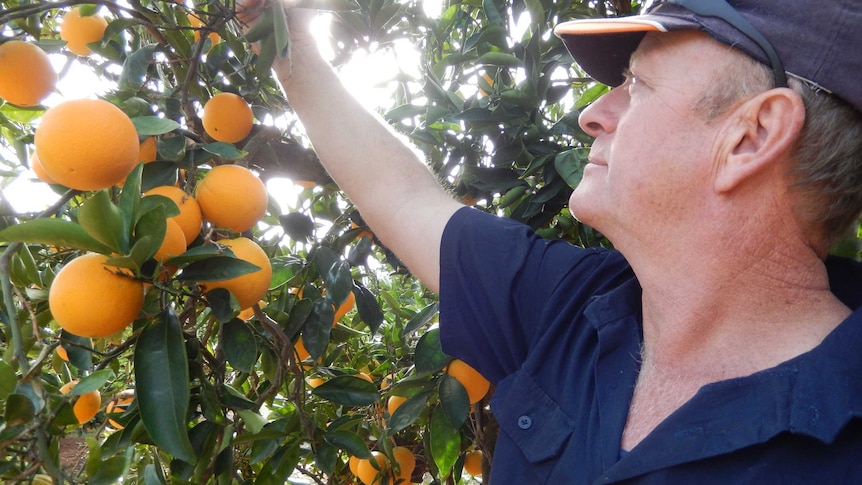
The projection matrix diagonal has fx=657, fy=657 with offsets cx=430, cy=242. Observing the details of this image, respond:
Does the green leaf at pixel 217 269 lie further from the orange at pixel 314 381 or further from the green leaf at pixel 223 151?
the orange at pixel 314 381

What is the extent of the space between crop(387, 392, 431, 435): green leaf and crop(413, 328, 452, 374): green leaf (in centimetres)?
8

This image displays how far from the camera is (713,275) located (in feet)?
3.14

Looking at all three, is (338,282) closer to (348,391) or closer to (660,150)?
(348,391)

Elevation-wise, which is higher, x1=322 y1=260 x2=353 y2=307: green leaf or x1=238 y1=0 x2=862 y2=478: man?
x1=322 y1=260 x2=353 y2=307: green leaf

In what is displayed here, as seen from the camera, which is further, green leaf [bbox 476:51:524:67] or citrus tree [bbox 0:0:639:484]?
green leaf [bbox 476:51:524:67]

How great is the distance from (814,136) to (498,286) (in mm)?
543

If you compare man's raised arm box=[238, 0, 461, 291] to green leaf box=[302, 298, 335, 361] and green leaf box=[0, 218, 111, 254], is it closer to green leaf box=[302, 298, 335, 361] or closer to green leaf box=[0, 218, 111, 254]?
green leaf box=[302, 298, 335, 361]

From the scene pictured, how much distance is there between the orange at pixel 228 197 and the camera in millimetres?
981

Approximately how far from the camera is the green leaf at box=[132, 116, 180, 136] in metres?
0.87

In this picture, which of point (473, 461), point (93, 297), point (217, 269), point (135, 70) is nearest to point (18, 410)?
point (93, 297)

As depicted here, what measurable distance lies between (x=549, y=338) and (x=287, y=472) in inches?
21.6

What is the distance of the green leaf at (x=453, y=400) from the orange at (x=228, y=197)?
53 cm

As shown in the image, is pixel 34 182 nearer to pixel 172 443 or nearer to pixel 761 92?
pixel 172 443

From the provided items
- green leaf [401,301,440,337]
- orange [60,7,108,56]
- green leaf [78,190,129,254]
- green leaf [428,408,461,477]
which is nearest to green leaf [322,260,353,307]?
green leaf [401,301,440,337]
